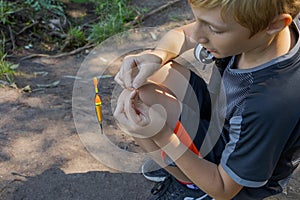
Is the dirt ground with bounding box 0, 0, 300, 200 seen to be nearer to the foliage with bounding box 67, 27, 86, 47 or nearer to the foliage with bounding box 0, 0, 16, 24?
the foliage with bounding box 67, 27, 86, 47

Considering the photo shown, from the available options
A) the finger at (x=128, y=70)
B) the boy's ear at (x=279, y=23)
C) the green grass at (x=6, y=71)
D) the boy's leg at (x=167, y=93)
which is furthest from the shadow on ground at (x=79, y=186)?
the boy's ear at (x=279, y=23)

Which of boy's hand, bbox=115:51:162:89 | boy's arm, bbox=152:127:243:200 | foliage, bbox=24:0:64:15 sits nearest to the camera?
boy's arm, bbox=152:127:243:200

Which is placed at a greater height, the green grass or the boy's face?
the boy's face

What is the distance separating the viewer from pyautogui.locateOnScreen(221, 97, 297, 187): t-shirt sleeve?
3.61 ft

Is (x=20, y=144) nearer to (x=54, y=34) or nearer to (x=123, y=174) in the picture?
(x=123, y=174)

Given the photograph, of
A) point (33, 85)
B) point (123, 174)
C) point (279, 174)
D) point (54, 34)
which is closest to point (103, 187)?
point (123, 174)

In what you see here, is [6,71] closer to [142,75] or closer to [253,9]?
[142,75]

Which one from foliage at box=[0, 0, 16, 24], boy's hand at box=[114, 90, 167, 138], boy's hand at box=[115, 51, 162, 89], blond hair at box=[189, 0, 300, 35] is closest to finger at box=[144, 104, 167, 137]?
boy's hand at box=[114, 90, 167, 138]

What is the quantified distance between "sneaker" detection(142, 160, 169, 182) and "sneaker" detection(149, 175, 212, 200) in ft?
0.33

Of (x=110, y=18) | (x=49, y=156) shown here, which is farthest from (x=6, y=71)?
(x=110, y=18)

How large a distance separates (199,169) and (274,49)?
15.6 inches

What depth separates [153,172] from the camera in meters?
1.84

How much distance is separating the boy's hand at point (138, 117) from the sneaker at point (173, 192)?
1.26 feet

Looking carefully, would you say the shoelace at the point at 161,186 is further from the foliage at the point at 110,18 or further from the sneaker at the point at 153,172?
the foliage at the point at 110,18
